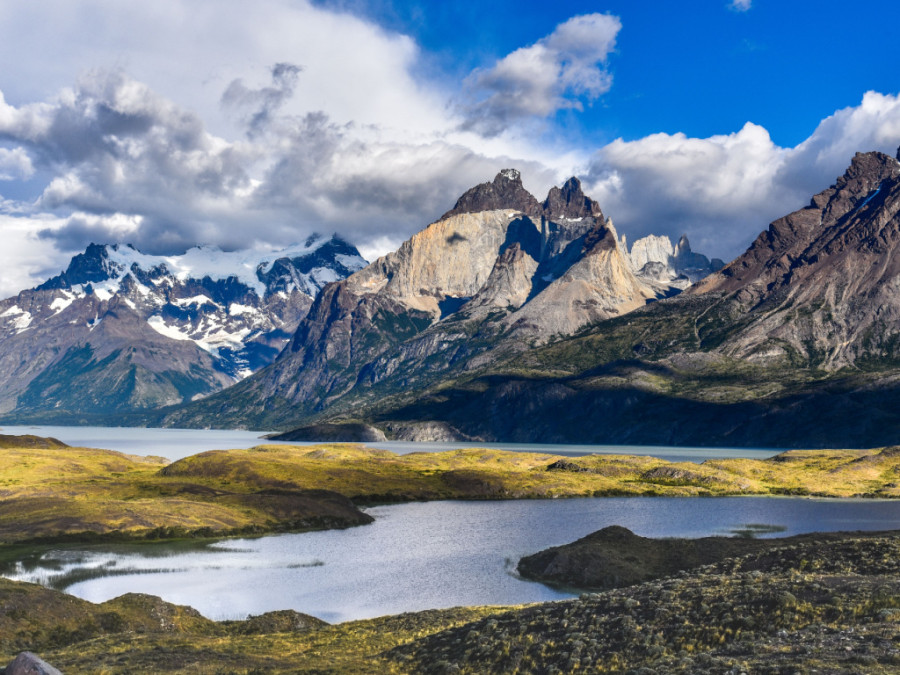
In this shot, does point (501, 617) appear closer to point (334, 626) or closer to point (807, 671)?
point (334, 626)

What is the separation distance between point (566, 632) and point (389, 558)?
6127 centimetres

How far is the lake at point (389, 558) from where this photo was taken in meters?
78.4

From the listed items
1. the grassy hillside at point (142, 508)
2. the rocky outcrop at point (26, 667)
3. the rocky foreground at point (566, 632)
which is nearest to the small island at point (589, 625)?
the rocky foreground at point (566, 632)

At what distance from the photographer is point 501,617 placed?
48.3m

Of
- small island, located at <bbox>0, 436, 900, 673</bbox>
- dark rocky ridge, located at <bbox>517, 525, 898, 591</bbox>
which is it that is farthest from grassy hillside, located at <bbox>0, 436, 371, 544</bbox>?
dark rocky ridge, located at <bbox>517, 525, 898, 591</bbox>

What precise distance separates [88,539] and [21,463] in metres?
92.0

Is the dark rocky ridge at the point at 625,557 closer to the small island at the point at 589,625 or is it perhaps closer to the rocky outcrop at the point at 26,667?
the small island at the point at 589,625

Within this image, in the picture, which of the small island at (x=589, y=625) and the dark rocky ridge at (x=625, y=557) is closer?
the small island at (x=589, y=625)

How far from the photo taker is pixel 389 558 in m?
101

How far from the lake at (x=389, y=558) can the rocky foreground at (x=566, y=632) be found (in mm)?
14175

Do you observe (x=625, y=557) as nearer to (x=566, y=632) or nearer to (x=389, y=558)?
(x=389, y=558)

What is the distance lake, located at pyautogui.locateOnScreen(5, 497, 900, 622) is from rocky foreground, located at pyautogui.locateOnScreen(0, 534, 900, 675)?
1418 cm

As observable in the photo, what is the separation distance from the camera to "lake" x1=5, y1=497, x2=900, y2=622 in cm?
7838

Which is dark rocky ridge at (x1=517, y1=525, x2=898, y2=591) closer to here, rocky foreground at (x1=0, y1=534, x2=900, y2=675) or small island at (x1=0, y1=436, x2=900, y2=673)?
small island at (x1=0, y1=436, x2=900, y2=673)
